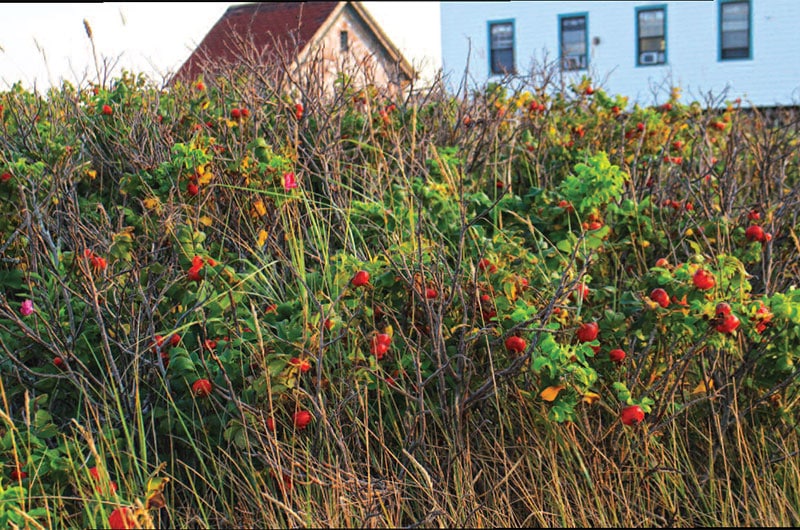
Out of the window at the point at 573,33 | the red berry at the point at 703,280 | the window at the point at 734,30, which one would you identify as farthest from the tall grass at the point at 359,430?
the window at the point at 573,33

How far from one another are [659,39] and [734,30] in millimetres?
1965

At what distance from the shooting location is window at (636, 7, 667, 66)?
24.3 m

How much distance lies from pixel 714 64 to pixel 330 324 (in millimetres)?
23107

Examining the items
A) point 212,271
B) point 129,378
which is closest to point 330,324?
point 212,271

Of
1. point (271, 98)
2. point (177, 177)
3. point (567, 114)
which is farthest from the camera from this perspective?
point (567, 114)

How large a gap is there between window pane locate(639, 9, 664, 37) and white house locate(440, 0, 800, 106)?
3 cm

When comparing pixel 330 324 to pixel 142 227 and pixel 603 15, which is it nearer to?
pixel 142 227

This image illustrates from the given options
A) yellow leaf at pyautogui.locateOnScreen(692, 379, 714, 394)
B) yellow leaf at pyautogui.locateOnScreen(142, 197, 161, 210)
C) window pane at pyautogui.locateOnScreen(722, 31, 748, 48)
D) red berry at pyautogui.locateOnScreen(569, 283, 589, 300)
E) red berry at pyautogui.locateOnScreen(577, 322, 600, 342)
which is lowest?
yellow leaf at pyautogui.locateOnScreen(692, 379, 714, 394)

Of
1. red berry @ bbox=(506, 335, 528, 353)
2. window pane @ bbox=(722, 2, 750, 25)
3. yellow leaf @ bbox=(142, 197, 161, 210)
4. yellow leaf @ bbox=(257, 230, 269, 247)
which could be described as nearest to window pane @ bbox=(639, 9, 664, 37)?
window pane @ bbox=(722, 2, 750, 25)

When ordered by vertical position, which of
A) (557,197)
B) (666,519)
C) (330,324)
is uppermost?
(557,197)

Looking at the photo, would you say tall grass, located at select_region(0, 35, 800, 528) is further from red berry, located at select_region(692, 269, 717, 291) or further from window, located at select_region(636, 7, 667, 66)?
window, located at select_region(636, 7, 667, 66)

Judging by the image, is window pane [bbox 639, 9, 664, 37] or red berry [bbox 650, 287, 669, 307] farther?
window pane [bbox 639, 9, 664, 37]

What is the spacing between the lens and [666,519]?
347 cm

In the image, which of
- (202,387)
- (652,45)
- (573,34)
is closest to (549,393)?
(202,387)
